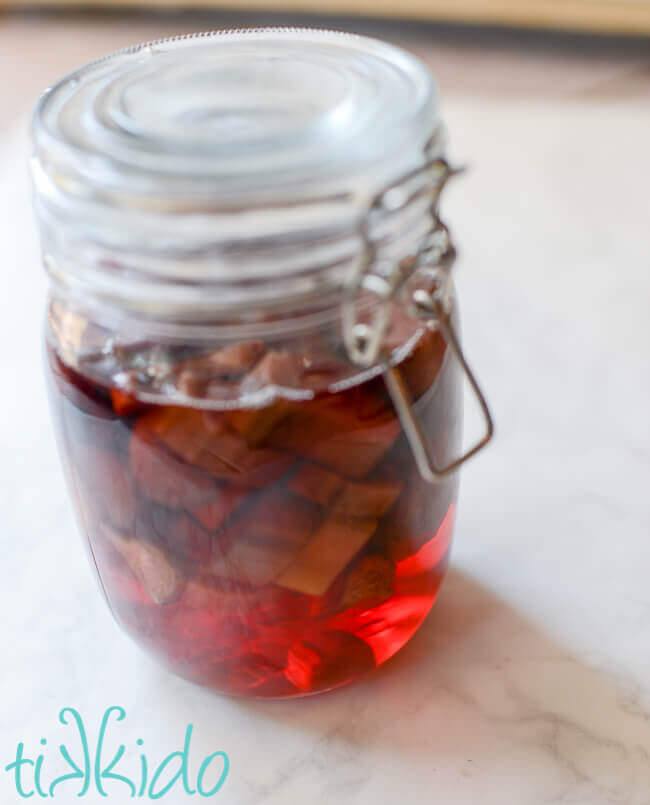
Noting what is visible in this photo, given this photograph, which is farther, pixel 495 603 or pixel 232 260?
pixel 495 603

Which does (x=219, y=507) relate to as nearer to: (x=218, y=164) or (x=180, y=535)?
(x=180, y=535)

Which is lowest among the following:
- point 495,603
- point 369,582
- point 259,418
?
point 495,603

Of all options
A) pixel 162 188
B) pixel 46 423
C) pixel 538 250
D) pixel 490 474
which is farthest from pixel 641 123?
pixel 162 188

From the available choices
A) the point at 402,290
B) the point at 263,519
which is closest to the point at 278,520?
the point at 263,519

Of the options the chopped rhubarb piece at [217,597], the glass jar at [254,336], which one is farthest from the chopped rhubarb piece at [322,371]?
the chopped rhubarb piece at [217,597]

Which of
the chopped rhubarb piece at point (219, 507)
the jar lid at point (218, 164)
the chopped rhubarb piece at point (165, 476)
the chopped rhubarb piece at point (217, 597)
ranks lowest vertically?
the chopped rhubarb piece at point (217, 597)

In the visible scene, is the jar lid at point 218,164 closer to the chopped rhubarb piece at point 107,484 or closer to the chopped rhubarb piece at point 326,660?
the chopped rhubarb piece at point 107,484

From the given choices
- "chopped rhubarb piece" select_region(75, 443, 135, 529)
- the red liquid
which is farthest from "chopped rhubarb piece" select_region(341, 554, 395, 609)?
"chopped rhubarb piece" select_region(75, 443, 135, 529)

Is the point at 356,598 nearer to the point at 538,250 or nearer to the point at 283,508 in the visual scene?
the point at 283,508
